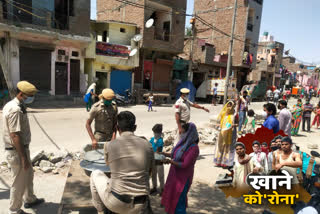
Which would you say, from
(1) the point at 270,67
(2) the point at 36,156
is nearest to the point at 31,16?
(2) the point at 36,156

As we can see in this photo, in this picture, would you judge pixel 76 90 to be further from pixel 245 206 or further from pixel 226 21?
pixel 226 21

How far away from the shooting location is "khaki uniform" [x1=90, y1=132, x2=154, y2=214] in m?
2.14

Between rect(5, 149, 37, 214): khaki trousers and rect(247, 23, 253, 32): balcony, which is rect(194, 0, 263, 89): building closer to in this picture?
rect(247, 23, 253, 32): balcony

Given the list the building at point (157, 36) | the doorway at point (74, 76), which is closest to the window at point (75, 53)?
the doorway at point (74, 76)

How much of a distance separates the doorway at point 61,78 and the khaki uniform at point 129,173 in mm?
14473

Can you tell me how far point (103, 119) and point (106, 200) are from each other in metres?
1.88

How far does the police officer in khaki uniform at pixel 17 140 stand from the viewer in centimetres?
295

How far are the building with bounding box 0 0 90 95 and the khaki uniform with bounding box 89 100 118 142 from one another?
36.3 feet

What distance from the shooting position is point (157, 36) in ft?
70.0

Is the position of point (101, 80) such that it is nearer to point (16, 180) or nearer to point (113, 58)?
point (113, 58)

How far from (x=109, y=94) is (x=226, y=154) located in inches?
129

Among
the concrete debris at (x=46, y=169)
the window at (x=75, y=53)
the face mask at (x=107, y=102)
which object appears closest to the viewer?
the face mask at (x=107, y=102)

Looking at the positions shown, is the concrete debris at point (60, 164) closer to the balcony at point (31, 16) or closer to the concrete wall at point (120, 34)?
the balcony at point (31, 16)

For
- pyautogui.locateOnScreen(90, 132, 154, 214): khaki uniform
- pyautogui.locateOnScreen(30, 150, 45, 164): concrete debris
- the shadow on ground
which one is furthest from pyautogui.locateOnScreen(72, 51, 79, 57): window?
pyautogui.locateOnScreen(90, 132, 154, 214): khaki uniform
